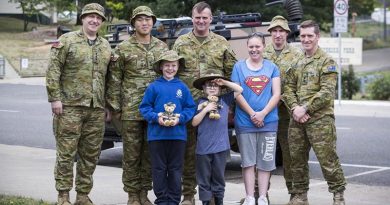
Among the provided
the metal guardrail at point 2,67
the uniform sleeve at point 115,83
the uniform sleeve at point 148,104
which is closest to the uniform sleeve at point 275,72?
the uniform sleeve at point 148,104

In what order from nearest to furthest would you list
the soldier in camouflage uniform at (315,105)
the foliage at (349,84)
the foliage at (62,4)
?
the soldier in camouflage uniform at (315,105) < the foliage at (349,84) < the foliage at (62,4)

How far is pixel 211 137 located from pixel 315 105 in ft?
3.57

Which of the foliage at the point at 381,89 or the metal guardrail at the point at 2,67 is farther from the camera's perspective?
the metal guardrail at the point at 2,67

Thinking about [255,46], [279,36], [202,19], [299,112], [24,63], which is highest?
[24,63]

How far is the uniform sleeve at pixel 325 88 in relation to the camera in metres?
8.48

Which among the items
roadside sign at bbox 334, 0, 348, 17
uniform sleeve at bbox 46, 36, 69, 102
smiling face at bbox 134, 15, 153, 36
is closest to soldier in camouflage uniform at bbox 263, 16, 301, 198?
smiling face at bbox 134, 15, 153, 36

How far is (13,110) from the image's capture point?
21.7m

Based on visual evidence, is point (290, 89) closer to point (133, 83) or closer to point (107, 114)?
point (133, 83)

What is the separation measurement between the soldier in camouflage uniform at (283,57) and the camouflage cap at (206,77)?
32.6 inches

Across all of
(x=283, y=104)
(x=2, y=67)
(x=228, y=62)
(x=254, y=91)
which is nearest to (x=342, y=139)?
(x=283, y=104)

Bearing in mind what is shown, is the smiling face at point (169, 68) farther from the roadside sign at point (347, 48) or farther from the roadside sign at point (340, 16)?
the roadside sign at point (347, 48)

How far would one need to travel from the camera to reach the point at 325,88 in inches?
336

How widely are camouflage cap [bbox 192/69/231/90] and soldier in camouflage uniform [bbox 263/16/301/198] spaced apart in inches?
32.6

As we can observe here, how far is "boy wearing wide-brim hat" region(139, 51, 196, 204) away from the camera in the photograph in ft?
26.5
